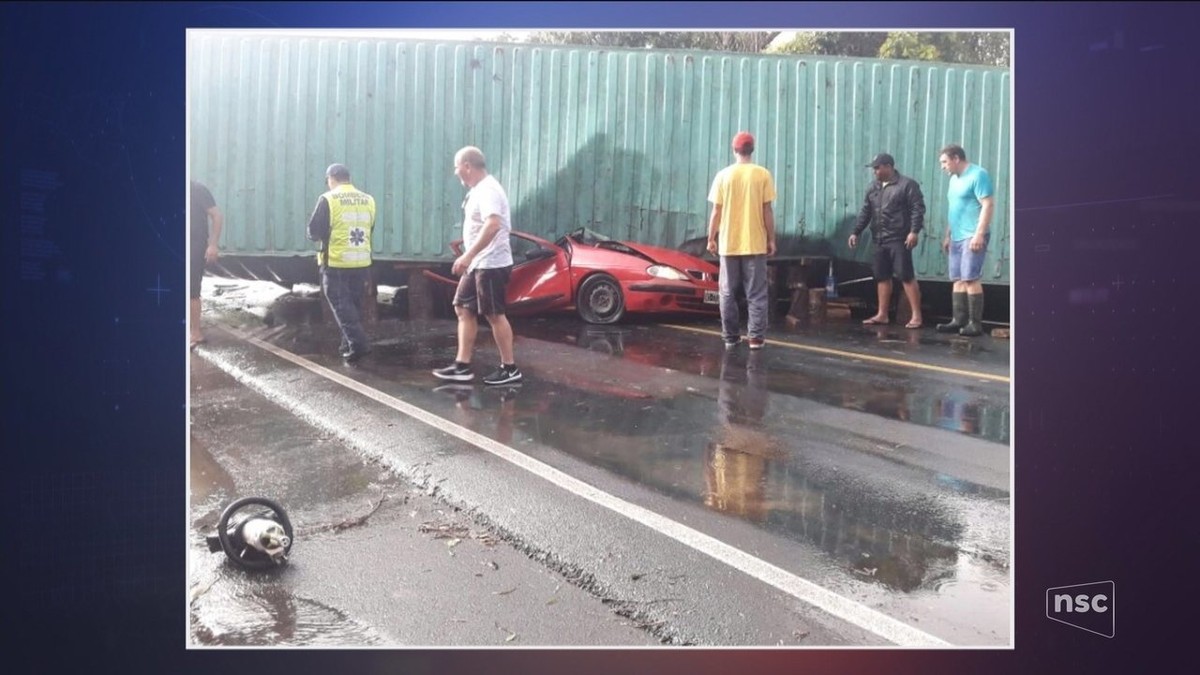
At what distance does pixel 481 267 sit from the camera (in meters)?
2.46

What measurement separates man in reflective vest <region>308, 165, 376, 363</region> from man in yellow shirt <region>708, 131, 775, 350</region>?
3.07ft

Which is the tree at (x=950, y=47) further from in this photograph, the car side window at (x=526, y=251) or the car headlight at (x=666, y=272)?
the car side window at (x=526, y=251)

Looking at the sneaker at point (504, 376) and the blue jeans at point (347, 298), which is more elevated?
the blue jeans at point (347, 298)

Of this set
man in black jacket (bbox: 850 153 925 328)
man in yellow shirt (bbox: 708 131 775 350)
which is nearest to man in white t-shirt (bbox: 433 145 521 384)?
man in yellow shirt (bbox: 708 131 775 350)

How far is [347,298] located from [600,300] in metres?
0.69

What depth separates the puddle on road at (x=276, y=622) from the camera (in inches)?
85.8

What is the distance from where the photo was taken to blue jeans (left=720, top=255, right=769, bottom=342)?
7.99ft

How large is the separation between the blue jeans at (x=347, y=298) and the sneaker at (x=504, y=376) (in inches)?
13.8

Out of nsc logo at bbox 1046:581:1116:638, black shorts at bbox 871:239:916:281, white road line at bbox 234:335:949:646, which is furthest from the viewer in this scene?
black shorts at bbox 871:239:916:281

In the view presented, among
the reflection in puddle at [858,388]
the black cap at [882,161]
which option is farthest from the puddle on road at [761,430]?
the black cap at [882,161]

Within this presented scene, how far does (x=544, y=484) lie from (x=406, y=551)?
37 centimetres

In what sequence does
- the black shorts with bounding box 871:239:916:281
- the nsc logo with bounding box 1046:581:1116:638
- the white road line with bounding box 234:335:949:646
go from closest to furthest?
the white road line with bounding box 234:335:949:646 < the nsc logo with bounding box 1046:581:1116:638 < the black shorts with bounding box 871:239:916:281

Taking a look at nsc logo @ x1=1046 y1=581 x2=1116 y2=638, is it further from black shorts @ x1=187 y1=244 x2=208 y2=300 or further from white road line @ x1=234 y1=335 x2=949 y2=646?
black shorts @ x1=187 y1=244 x2=208 y2=300

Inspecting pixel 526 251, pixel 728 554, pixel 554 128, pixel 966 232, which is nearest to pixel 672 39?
pixel 554 128
